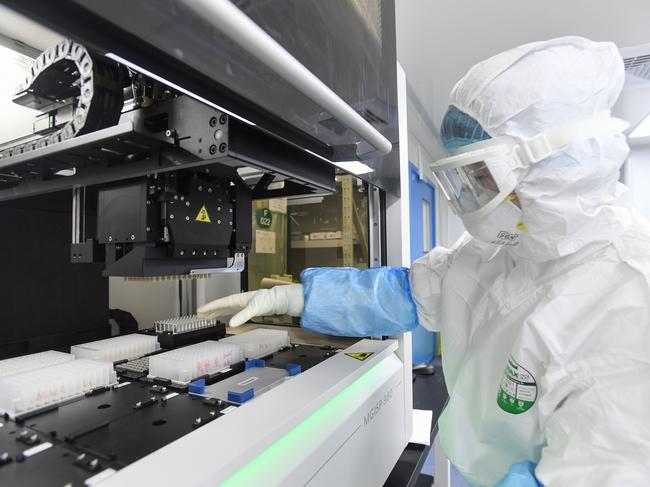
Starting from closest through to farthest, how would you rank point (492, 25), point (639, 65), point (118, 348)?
1. point (118, 348)
2. point (492, 25)
3. point (639, 65)

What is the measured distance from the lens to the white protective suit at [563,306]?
0.55 m

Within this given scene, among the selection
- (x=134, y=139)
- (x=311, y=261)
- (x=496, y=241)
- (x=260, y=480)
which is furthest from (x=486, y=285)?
(x=311, y=261)

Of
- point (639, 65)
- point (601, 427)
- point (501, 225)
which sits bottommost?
point (601, 427)

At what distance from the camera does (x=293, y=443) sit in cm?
67

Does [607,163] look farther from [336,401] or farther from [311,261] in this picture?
[311,261]

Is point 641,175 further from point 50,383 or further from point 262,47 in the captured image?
point 50,383

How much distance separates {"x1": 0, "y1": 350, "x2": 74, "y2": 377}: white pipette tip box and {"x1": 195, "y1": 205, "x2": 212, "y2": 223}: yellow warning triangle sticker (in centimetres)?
44

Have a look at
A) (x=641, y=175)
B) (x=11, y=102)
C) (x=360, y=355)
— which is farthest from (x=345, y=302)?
(x=641, y=175)

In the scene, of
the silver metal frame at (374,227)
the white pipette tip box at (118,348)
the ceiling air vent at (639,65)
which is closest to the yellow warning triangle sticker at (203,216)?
the white pipette tip box at (118,348)

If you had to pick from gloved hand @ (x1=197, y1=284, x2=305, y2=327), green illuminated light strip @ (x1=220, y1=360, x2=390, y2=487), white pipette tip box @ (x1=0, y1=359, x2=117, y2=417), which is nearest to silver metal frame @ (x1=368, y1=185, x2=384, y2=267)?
gloved hand @ (x1=197, y1=284, x2=305, y2=327)

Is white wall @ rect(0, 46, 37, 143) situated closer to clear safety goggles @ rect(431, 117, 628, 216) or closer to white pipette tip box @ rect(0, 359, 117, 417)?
white pipette tip box @ rect(0, 359, 117, 417)

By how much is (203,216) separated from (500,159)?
626 millimetres

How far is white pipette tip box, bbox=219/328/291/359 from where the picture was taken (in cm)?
102

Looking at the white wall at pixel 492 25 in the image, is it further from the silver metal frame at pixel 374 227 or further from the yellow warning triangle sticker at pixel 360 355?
the yellow warning triangle sticker at pixel 360 355
